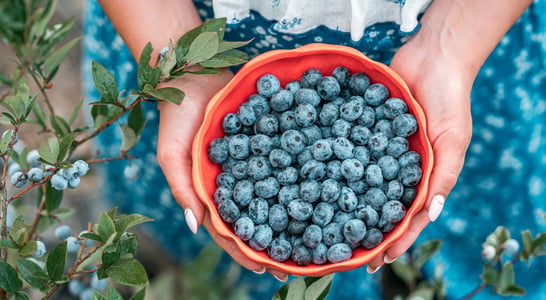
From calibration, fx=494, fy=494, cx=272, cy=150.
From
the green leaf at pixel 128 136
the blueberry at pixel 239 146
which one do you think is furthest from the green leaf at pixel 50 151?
the blueberry at pixel 239 146

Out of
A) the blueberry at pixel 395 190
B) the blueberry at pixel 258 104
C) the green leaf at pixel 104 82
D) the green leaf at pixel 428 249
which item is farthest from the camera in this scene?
the green leaf at pixel 428 249

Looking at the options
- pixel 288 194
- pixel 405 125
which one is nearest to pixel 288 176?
pixel 288 194

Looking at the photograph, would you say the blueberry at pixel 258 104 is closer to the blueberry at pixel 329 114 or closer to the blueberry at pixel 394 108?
the blueberry at pixel 329 114

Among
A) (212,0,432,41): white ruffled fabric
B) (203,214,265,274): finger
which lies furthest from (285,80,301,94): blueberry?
(203,214,265,274): finger

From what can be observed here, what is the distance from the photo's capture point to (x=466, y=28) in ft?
3.48

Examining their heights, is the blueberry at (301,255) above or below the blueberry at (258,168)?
below

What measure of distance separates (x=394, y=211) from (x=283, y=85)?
1.22 feet

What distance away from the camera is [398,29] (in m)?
1.05

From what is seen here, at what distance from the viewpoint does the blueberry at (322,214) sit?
910 mm

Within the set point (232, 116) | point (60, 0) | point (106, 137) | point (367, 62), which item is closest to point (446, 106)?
point (367, 62)

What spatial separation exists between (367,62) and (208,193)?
1.35ft

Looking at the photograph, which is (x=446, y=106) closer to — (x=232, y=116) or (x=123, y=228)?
(x=232, y=116)

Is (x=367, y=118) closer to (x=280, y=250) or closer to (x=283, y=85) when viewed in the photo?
(x=283, y=85)

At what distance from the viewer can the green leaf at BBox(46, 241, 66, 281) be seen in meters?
0.74
